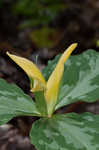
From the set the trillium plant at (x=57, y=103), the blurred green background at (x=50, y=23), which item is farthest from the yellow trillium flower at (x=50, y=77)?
the blurred green background at (x=50, y=23)

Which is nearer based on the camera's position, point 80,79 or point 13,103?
point 13,103

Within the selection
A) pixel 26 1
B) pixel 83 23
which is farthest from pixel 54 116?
pixel 83 23

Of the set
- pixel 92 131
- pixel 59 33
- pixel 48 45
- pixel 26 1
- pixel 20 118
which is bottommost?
pixel 92 131

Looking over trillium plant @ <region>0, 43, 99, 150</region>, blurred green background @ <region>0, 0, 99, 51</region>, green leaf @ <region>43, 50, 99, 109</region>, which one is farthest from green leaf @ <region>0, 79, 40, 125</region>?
blurred green background @ <region>0, 0, 99, 51</region>

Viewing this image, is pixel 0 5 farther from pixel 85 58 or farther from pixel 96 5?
pixel 85 58

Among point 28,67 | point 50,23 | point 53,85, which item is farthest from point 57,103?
point 50,23

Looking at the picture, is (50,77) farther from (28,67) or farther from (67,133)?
(67,133)

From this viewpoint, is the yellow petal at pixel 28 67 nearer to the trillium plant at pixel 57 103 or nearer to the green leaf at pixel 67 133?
the trillium plant at pixel 57 103
